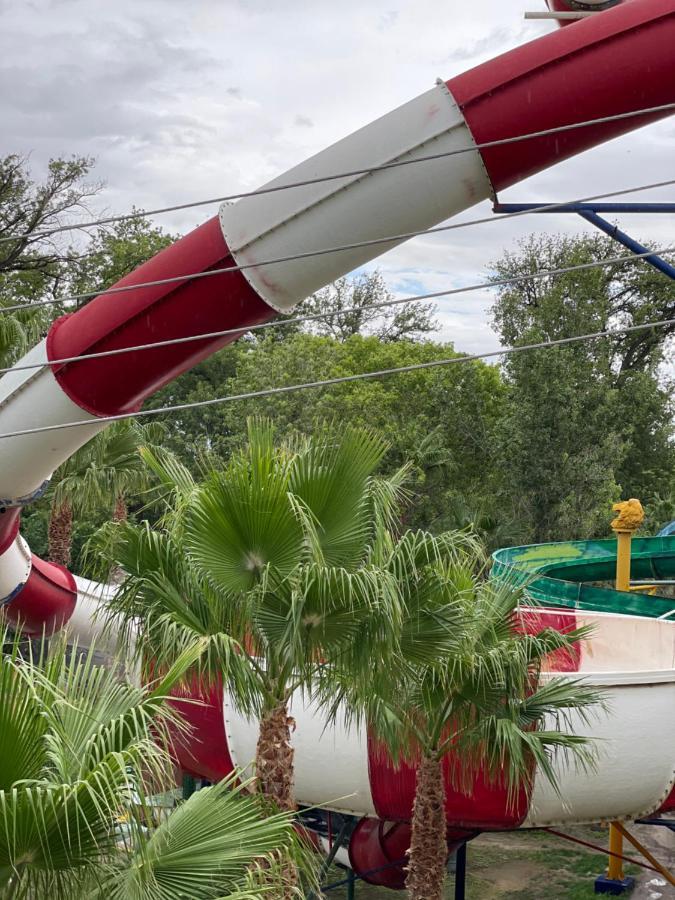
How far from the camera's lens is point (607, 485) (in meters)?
26.8

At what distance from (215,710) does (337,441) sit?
215 inches

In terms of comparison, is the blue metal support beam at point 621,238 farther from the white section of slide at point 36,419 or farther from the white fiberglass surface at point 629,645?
the white fiberglass surface at point 629,645

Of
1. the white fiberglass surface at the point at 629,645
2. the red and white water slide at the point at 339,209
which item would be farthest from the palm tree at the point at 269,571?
the white fiberglass surface at the point at 629,645

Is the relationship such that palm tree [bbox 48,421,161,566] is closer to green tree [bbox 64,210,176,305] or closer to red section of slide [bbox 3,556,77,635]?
red section of slide [bbox 3,556,77,635]

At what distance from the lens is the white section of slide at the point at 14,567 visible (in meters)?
12.7

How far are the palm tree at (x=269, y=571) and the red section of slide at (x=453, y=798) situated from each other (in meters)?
3.92

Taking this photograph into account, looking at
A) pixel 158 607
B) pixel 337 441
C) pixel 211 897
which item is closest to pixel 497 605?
pixel 337 441

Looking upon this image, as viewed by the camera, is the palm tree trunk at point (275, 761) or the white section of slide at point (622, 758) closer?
the palm tree trunk at point (275, 761)

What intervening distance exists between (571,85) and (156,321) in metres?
2.71

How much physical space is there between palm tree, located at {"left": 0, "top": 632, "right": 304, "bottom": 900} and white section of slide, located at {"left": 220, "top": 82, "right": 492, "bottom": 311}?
2.48 metres

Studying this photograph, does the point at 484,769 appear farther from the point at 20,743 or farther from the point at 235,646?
the point at 20,743

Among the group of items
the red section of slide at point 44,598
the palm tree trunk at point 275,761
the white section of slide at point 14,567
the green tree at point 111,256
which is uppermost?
the green tree at point 111,256

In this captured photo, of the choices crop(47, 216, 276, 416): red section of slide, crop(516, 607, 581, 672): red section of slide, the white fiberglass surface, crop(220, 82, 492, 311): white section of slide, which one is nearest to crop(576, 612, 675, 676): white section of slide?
the white fiberglass surface

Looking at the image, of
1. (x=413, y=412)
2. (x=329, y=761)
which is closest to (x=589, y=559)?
(x=413, y=412)
